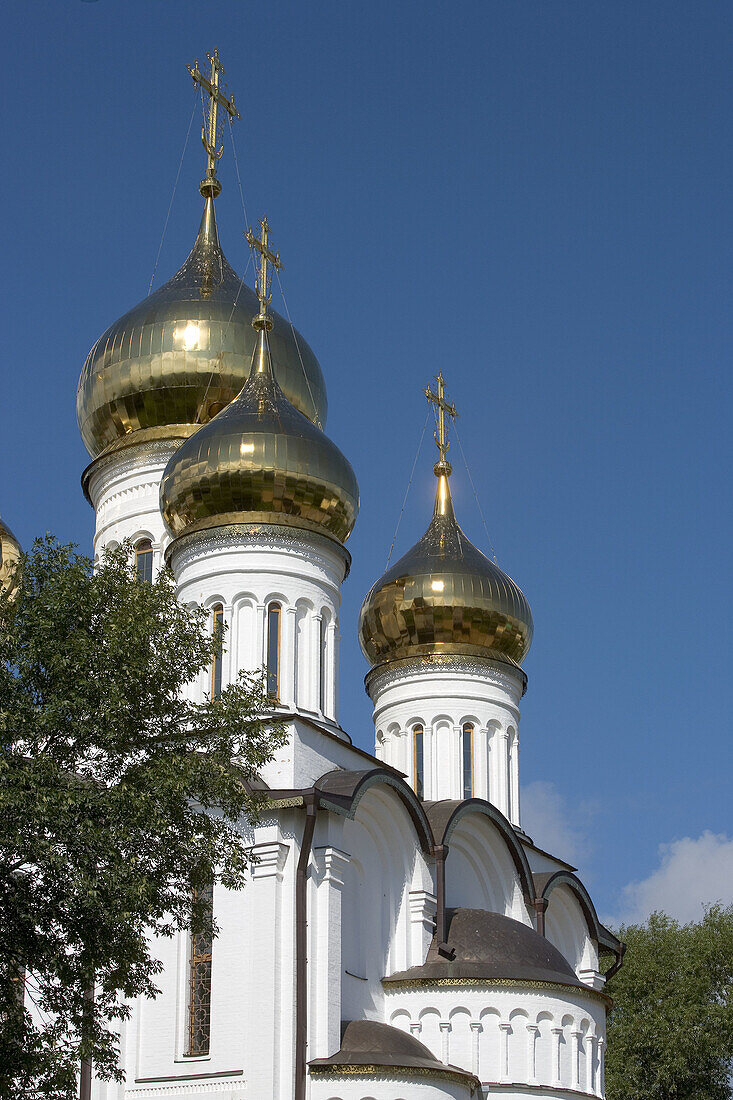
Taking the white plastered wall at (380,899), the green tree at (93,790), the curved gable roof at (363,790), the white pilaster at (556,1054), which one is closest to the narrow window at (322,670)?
the curved gable roof at (363,790)

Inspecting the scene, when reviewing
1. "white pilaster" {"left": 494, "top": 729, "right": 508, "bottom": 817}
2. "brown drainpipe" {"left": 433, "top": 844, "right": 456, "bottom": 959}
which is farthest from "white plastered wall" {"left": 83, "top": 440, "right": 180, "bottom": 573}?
"brown drainpipe" {"left": 433, "top": 844, "right": 456, "bottom": 959}

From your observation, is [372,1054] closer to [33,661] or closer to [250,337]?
[33,661]

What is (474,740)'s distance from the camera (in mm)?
20766

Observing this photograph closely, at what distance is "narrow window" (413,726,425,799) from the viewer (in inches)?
821

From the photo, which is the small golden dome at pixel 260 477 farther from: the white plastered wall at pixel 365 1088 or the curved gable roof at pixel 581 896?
the white plastered wall at pixel 365 1088

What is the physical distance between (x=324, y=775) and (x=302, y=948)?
198 cm

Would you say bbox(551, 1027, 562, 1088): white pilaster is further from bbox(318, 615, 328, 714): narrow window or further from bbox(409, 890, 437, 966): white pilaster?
bbox(318, 615, 328, 714): narrow window

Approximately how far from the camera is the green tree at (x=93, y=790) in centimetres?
990

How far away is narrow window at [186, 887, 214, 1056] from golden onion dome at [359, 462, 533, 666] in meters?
6.68

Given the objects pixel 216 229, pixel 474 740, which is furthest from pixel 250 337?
pixel 474 740

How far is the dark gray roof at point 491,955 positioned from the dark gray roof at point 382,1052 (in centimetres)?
86

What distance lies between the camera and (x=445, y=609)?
20.7 metres

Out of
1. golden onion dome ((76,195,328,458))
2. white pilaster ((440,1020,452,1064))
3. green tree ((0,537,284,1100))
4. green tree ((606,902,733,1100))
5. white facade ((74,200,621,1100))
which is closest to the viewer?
green tree ((0,537,284,1100))

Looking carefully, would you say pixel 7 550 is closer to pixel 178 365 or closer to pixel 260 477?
pixel 178 365
